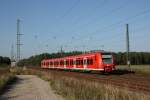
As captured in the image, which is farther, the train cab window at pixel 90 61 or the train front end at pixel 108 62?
the train cab window at pixel 90 61

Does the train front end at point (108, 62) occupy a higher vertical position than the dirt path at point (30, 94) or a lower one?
higher

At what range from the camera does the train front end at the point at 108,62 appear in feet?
127

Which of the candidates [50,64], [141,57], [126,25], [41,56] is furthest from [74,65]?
[41,56]

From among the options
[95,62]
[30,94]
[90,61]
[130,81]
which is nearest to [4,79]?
[130,81]

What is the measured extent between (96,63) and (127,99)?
2608cm

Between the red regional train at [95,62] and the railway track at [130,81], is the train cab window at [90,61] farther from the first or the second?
the railway track at [130,81]

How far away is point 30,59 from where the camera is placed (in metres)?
176

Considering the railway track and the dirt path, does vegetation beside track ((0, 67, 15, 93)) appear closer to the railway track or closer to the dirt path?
the dirt path

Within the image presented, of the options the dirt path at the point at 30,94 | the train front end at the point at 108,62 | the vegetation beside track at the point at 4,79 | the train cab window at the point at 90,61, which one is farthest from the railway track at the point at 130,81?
the train cab window at the point at 90,61

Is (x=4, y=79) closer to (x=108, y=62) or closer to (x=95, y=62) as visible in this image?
(x=95, y=62)

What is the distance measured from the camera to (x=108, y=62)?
3922cm

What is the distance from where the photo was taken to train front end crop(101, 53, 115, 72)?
3881 cm

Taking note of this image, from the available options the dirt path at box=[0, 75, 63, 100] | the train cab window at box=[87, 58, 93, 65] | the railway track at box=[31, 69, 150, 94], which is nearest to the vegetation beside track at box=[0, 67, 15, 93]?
the dirt path at box=[0, 75, 63, 100]

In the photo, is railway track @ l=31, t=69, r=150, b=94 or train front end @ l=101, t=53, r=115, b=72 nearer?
railway track @ l=31, t=69, r=150, b=94
